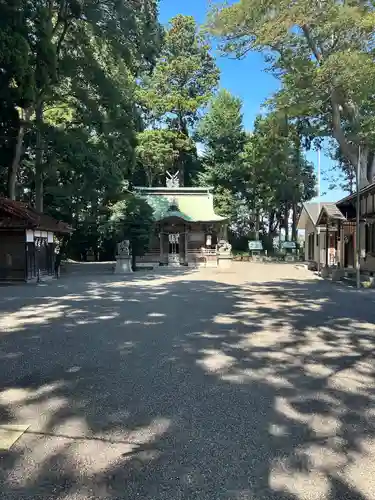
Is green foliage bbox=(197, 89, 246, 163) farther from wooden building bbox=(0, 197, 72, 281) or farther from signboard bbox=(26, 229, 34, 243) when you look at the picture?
signboard bbox=(26, 229, 34, 243)

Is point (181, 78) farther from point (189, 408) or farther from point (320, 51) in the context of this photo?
point (189, 408)

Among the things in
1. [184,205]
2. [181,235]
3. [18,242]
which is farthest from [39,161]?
[184,205]

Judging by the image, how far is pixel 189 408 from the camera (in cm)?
399

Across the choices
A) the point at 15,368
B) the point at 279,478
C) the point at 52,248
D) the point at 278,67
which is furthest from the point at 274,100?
the point at 279,478

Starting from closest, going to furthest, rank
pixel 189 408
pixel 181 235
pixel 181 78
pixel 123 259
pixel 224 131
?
1. pixel 189 408
2. pixel 123 259
3. pixel 181 235
4. pixel 224 131
5. pixel 181 78

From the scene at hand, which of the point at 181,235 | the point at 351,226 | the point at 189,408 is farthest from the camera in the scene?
the point at 181,235

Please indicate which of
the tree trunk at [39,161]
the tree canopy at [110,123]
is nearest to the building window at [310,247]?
the tree canopy at [110,123]

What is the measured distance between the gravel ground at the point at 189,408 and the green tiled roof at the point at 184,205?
2385 centimetres

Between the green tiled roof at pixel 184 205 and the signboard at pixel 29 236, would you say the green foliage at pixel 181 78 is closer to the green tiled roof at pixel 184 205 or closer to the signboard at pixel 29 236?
the green tiled roof at pixel 184 205

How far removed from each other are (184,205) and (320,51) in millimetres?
16857

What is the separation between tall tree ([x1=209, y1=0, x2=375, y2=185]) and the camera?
564 inches

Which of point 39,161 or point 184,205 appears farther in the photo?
point 184,205

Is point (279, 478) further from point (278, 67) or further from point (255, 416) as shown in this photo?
point (278, 67)

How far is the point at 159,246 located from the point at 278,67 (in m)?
15.2
